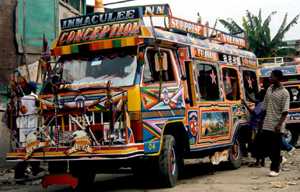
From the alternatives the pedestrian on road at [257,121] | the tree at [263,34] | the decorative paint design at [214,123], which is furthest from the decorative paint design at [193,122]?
the tree at [263,34]

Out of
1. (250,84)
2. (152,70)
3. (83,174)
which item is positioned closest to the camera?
(152,70)

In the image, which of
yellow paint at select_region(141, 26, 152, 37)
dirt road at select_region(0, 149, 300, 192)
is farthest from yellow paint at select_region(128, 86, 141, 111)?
dirt road at select_region(0, 149, 300, 192)

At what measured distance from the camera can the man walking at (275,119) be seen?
992 cm

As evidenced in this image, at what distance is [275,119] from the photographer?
32.8ft

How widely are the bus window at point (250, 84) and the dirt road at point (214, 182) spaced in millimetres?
1738

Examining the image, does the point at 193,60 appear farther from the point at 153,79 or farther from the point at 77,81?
the point at 77,81

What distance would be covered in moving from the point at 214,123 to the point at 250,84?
304 centimetres

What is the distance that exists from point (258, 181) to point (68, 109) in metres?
3.54

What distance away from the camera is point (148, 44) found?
8633mm

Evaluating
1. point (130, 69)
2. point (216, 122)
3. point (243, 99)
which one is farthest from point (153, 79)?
point (243, 99)

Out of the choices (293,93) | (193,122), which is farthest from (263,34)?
(193,122)

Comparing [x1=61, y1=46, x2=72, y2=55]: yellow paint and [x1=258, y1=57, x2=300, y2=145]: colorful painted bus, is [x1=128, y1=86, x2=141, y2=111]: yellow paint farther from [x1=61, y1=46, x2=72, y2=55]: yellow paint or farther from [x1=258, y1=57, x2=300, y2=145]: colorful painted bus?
[x1=258, y1=57, x2=300, y2=145]: colorful painted bus

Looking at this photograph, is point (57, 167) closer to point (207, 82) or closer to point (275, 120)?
point (207, 82)

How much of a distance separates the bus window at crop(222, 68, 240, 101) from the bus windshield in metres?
3.50
